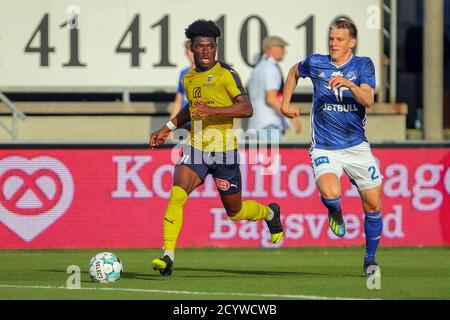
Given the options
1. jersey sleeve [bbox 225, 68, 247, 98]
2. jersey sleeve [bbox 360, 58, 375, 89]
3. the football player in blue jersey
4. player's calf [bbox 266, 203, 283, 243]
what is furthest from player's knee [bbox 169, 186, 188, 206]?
jersey sleeve [bbox 360, 58, 375, 89]

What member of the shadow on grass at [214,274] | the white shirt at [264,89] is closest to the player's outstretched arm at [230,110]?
the shadow on grass at [214,274]

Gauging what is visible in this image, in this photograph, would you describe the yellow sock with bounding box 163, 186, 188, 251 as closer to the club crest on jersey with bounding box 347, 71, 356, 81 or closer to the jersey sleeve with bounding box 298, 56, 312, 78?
the jersey sleeve with bounding box 298, 56, 312, 78

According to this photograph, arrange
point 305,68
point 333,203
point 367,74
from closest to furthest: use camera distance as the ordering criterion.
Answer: point 367,74 → point 333,203 → point 305,68

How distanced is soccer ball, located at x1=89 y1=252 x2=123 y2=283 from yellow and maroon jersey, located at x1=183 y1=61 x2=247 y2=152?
1.45 m

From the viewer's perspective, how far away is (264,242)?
17953mm

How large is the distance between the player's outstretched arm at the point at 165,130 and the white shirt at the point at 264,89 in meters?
5.28

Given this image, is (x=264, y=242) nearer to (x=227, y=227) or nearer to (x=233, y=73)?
(x=227, y=227)

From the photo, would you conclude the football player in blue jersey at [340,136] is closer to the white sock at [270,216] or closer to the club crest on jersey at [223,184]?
the club crest on jersey at [223,184]

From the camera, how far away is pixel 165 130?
13656 mm

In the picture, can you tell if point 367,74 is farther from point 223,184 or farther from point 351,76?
point 223,184

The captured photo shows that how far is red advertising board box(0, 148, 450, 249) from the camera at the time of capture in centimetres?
1764

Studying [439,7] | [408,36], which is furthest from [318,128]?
[408,36]

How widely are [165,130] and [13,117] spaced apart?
6.37 meters

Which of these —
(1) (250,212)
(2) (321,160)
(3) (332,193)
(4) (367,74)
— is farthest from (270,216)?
(4) (367,74)
